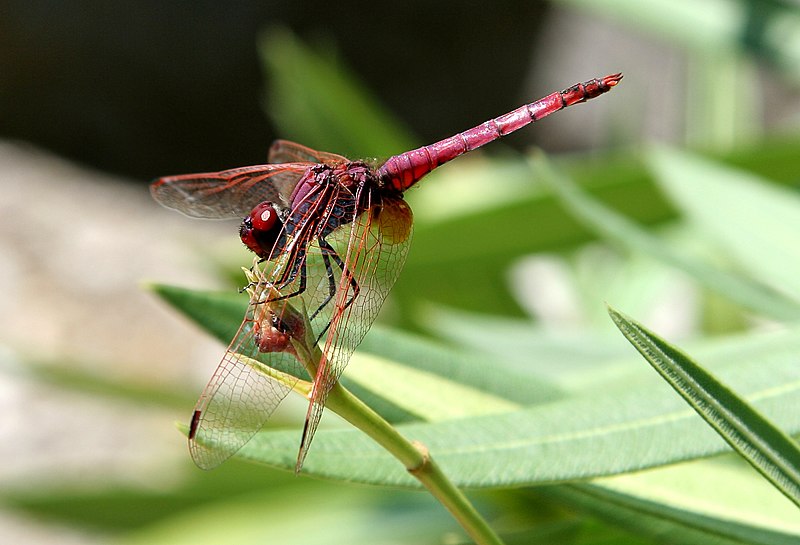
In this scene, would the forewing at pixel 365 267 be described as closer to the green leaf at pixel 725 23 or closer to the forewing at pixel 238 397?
the forewing at pixel 238 397

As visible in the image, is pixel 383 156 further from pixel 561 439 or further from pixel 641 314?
pixel 561 439

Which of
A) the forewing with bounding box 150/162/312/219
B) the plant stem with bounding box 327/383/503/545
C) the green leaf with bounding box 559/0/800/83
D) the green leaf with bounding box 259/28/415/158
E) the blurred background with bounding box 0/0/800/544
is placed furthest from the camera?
the green leaf with bounding box 259/28/415/158

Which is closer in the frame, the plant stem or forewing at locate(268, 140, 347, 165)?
the plant stem

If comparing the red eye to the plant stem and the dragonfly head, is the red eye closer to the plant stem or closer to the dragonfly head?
the dragonfly head

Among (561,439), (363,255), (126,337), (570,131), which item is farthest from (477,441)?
(570,131)

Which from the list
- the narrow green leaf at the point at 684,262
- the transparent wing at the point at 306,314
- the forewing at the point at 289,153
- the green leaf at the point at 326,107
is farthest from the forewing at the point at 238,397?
the green leaf at the point at 326,107

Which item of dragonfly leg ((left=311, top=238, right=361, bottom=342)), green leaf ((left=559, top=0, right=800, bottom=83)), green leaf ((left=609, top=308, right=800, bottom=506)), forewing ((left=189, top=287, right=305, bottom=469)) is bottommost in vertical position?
green leaf ((left=609, top=308, right=800, bottom=506))

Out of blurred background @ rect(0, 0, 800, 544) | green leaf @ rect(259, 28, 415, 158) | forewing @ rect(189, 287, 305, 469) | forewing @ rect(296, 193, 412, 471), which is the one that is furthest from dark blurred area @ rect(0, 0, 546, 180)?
forewing @ rect(189, 287, 305, 469)

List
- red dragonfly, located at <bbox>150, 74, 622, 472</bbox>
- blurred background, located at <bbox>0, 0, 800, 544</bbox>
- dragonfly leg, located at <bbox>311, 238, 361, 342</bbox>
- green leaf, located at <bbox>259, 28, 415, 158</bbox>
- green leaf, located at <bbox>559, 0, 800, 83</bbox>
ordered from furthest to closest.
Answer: green leaf, located at <bbox>259, 28, 415, 158</bbox> → blurred background, located at <bbox>0, 0, 800, 544</bbox> → green leaf, located at <bbox>559, 0, 800, 83</bbox> → dragonfly leg, located at <bbox>311, 238, 361, 342</bbox> → red dragonfly, located at <bbox>150, 74, 622, 472</bbox>
